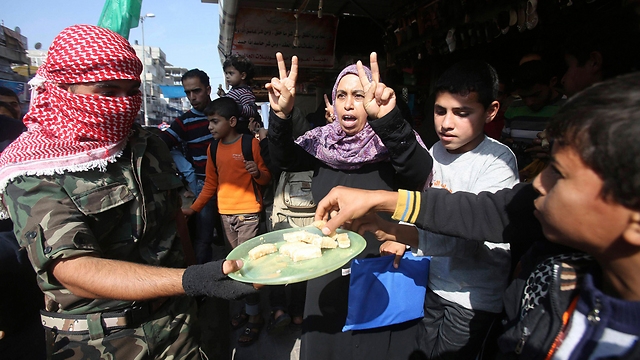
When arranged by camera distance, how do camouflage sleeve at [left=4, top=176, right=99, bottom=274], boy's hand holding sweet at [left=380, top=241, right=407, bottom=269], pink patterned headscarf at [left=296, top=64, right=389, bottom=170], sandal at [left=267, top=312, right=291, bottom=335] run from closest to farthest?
camouflage sleeve at [left=4, top=176, right=99, bottom=274] → boy's hand holding sweet at [left=380, top=241, right=407, bottom=269] → pink patterned headscarf at [left=296, top=64, right=389, bottom=170] → sandal at [left=267, top=312, right=291, bottom=335]

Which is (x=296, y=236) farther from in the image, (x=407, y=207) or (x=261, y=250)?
(x=407, y=207)

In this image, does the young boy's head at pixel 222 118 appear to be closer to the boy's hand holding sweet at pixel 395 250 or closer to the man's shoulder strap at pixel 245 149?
the man's shoulder strap at pixel 245 149

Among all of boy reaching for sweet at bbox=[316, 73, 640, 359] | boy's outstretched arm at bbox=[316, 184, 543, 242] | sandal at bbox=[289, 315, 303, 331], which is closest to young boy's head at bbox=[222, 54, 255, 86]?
sandal at bbox=[289, 315, 303, 331]

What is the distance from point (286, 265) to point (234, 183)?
2000 millimetres

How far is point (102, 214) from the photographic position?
1.42 meters

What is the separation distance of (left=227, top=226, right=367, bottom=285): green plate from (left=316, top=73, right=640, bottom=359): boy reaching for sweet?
0.71 meters

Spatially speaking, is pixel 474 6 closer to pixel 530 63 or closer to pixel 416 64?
pixel 530 63

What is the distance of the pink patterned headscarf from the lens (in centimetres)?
191

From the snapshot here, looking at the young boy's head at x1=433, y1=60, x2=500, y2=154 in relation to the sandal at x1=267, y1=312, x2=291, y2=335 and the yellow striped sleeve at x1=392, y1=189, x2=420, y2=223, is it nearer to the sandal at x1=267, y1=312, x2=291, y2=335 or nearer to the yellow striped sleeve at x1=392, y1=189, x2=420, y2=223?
the yellow striped sleeve at x1=392, y1=189, x2=420, y2=223

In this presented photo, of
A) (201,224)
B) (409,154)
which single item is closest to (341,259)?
(409,154)

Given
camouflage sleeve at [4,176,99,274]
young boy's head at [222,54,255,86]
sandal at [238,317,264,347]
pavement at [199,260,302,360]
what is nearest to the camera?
camouflage sleeve at [4,176,99,274]

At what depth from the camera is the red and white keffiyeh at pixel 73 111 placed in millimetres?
1333

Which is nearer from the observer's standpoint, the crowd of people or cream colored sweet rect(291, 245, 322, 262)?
the crowd of people

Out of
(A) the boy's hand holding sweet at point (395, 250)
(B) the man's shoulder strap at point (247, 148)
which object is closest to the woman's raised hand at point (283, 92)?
(A) the boy's hand holding sweet at point (395, 250)
